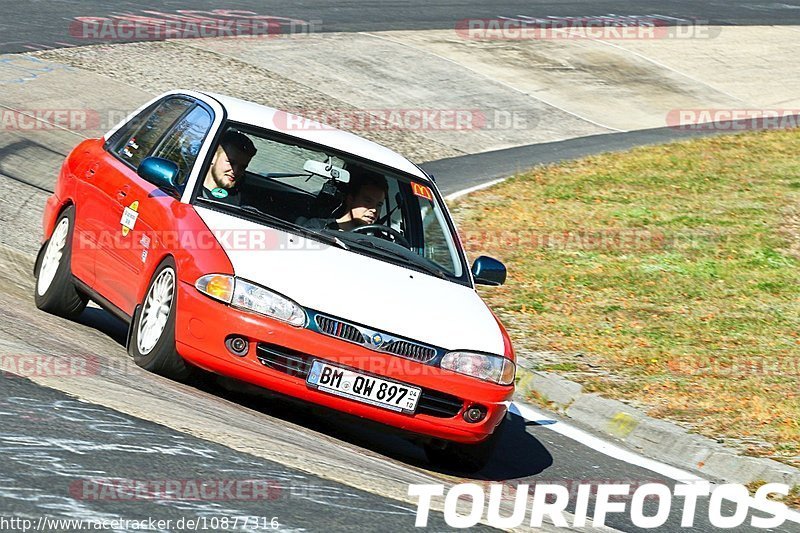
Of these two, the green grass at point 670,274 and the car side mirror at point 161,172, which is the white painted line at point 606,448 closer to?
the green grass at point 670,274

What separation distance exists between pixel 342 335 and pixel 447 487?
3.03ft

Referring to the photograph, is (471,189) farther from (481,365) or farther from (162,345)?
(162,345)

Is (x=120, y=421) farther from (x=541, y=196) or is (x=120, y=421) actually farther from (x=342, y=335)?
(x=541, y=196)

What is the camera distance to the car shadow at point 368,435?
706 centimetres

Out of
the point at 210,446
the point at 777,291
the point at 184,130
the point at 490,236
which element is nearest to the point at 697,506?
the point at 210,446

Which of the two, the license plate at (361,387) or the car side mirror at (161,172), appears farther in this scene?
the car side mirror at (161,172)

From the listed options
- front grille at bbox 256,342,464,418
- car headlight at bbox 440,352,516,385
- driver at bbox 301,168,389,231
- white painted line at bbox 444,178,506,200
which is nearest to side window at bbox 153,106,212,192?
driver at bbox 301,168,389,231

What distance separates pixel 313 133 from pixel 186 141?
78cm

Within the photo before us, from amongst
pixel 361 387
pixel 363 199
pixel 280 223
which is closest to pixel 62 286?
pixel 280 223

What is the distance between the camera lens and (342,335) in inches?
271

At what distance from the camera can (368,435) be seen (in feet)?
25.9

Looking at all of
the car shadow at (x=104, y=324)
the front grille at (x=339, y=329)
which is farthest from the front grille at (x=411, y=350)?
the car shadow at (x=104, y=324)

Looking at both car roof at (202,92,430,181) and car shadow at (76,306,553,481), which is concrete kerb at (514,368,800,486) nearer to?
car shadow at (76,306,553,481)

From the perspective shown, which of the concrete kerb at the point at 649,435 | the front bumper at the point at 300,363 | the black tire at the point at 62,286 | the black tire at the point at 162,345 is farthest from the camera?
the black tire at the point at 62,286
